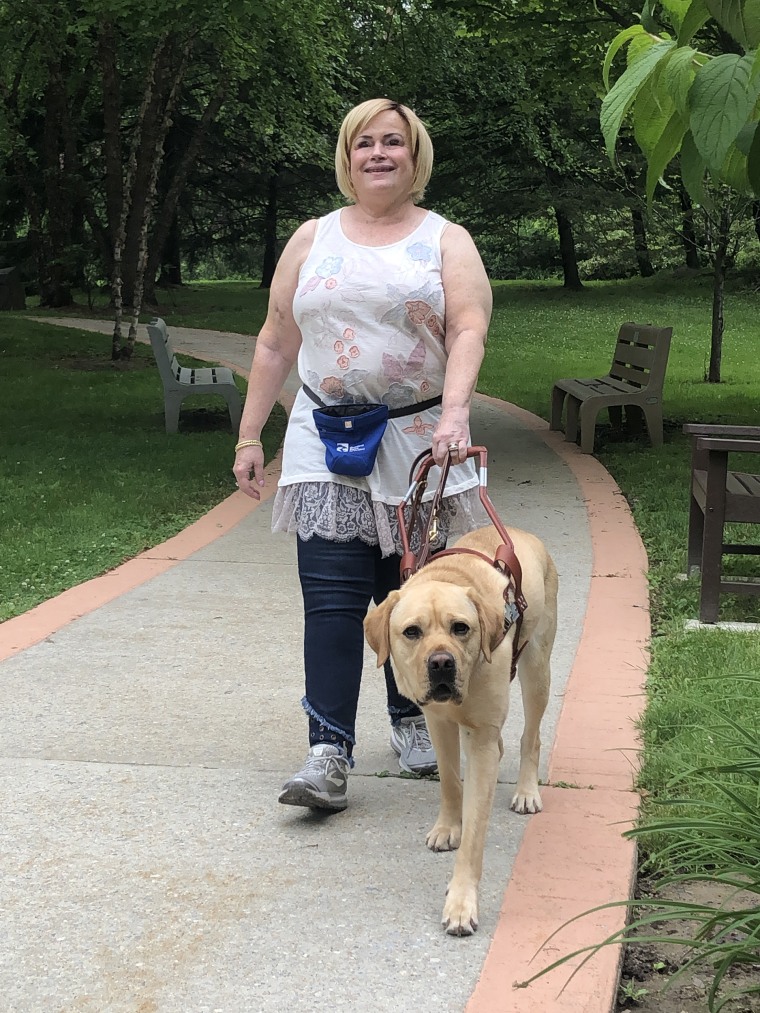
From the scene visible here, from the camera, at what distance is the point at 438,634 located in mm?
3002

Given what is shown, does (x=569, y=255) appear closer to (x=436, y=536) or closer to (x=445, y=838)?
(x=436, y=536)

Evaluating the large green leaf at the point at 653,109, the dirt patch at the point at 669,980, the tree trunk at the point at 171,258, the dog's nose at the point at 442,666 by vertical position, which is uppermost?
the large green leaf at the point at 653,109

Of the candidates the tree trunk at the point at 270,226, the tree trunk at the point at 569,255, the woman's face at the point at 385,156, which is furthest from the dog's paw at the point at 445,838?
the tree trunk at the point at 270,226

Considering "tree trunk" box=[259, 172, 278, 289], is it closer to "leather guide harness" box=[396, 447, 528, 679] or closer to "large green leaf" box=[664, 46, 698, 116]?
"leather guide harness" box=[396, 447, 528, 679]

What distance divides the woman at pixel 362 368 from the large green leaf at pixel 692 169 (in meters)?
1.88

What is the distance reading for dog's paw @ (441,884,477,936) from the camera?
299 centimetres

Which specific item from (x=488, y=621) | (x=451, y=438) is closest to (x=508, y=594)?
(x=488, y=621)

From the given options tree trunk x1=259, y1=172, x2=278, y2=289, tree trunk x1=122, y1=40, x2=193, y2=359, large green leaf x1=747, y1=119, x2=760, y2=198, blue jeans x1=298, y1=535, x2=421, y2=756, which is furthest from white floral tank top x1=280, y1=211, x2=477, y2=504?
tree trunk x1=259, y1=172, x2=278, y2=289

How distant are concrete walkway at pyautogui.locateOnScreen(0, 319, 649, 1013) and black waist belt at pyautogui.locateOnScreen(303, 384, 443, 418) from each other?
4.11 ft

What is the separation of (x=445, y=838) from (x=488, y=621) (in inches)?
31.0

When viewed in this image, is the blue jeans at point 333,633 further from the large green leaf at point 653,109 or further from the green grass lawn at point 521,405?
the large green leaf at point 653,109

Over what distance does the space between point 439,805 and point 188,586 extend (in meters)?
3.19

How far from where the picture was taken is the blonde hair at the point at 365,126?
3684 mm

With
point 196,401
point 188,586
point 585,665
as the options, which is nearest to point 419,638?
point 585,665
